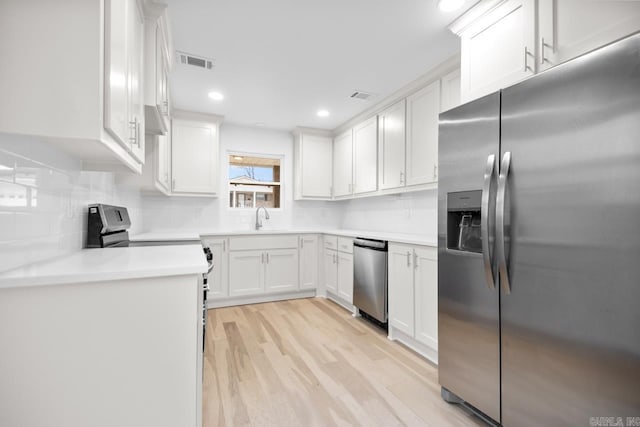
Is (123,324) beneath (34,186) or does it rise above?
beneath

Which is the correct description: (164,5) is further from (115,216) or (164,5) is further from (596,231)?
(596,231)

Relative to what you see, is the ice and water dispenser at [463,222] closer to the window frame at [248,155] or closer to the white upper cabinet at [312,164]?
the white upper cabinet at [312,164]

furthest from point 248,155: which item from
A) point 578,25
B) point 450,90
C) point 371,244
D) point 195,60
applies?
point 578,25

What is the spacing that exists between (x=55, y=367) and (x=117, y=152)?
0.76 metres

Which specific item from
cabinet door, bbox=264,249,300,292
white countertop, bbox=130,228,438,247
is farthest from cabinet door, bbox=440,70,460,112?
cabinet door, bbox=264,249,300,292

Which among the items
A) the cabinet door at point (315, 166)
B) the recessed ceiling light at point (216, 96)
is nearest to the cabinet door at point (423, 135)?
the cabinet door at point (315, 166)

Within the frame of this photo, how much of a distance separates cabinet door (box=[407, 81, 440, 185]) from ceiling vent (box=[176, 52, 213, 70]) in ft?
6.24

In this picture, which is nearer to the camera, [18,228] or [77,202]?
[18,228]

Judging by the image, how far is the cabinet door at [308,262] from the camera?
3.89 m

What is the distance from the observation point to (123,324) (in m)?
0.98

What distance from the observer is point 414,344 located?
8.00ft

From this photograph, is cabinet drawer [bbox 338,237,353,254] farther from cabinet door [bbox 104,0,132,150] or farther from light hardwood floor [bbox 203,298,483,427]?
cabinet door [bbox 104,0,132,150]

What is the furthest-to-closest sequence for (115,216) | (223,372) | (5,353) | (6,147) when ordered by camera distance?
(223,372) < (115,216) < (6,147) < (5,353)

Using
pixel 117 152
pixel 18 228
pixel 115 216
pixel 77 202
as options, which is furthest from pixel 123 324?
pixel 115 216
